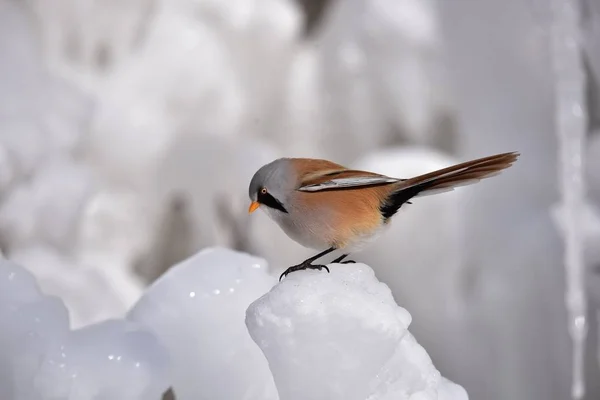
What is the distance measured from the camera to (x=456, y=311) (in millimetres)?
1618

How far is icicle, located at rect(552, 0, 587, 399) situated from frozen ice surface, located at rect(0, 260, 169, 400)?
2.46 ft

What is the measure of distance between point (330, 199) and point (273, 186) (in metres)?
0.05

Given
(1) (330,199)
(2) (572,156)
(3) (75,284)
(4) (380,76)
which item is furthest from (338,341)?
(4) (380,76)

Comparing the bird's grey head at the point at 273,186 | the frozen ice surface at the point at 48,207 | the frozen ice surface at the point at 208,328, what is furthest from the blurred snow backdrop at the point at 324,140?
the bird's grey head at the point at 273,186

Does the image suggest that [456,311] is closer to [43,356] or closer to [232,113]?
[232,113]

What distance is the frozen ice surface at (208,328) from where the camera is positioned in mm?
744

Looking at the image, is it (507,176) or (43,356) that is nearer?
(43,356)

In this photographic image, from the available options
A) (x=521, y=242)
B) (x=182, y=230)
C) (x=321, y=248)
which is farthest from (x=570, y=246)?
(x=182, y=230)

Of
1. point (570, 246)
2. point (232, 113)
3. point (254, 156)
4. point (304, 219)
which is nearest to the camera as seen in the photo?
point (304, 219)

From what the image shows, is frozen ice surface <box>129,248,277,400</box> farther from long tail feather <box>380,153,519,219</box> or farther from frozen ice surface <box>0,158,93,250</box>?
frozen ice surface <box>0,158,93,250</box>

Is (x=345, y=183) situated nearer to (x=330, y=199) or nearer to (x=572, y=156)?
(x=330, y=199)

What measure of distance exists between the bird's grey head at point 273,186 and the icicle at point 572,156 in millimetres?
720

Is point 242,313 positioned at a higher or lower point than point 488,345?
higher

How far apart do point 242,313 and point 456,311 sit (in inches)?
37.1
